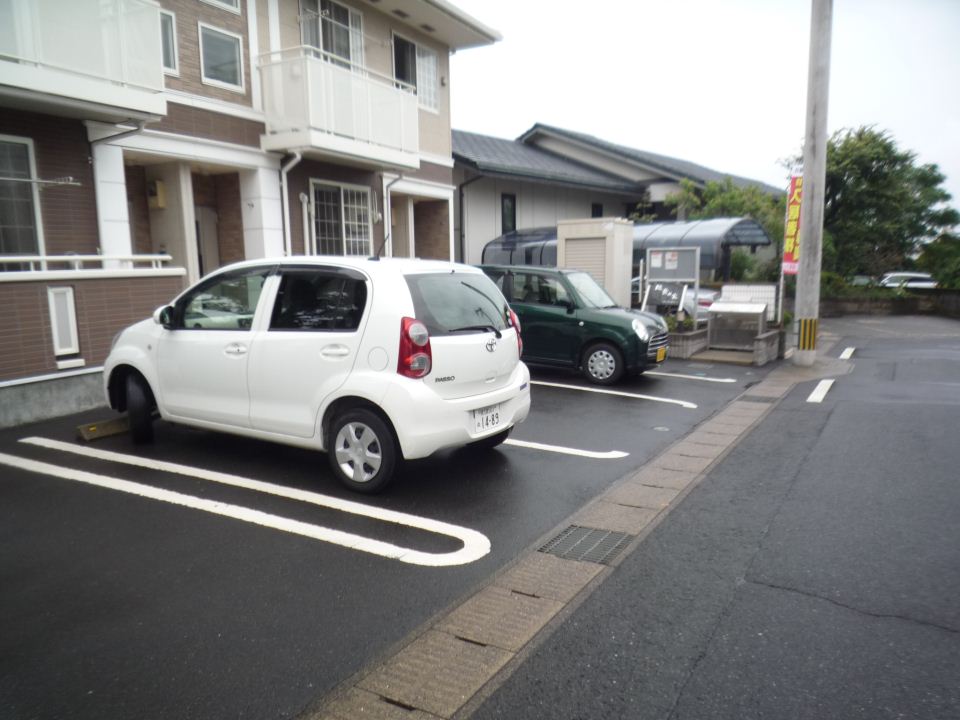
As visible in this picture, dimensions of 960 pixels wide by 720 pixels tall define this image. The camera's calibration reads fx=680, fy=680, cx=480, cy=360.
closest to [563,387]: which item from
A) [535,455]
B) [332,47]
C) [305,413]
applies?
[535,455]

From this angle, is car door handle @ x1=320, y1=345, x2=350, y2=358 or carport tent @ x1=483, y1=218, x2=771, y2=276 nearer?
car door handle @ x1=320, y1=345, x2=350, y2=358

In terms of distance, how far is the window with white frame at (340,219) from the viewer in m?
13.4

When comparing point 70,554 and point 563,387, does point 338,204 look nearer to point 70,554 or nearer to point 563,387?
point 563,387

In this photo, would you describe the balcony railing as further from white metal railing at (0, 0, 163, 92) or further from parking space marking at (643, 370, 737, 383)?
parking space marking at (643, 370, 737, 383)

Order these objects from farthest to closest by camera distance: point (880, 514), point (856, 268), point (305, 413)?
1. point (856, 268)
2. point (305, 413)
3. point (880, 514)

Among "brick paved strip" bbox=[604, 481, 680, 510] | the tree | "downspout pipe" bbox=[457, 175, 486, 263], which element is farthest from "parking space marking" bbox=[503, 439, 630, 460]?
the tree

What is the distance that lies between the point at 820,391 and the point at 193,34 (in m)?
10.9

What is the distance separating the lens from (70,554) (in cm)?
415

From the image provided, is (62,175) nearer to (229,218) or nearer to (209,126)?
(209,126)

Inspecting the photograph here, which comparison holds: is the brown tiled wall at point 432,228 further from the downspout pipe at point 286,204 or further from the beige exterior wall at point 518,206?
the downspout pipe at point 286,204

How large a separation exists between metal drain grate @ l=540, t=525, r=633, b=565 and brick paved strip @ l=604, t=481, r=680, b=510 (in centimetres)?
62

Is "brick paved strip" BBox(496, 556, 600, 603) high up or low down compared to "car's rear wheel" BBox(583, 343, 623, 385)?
down

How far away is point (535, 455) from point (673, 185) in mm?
22790

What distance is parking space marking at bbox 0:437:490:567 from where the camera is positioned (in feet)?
13.7
